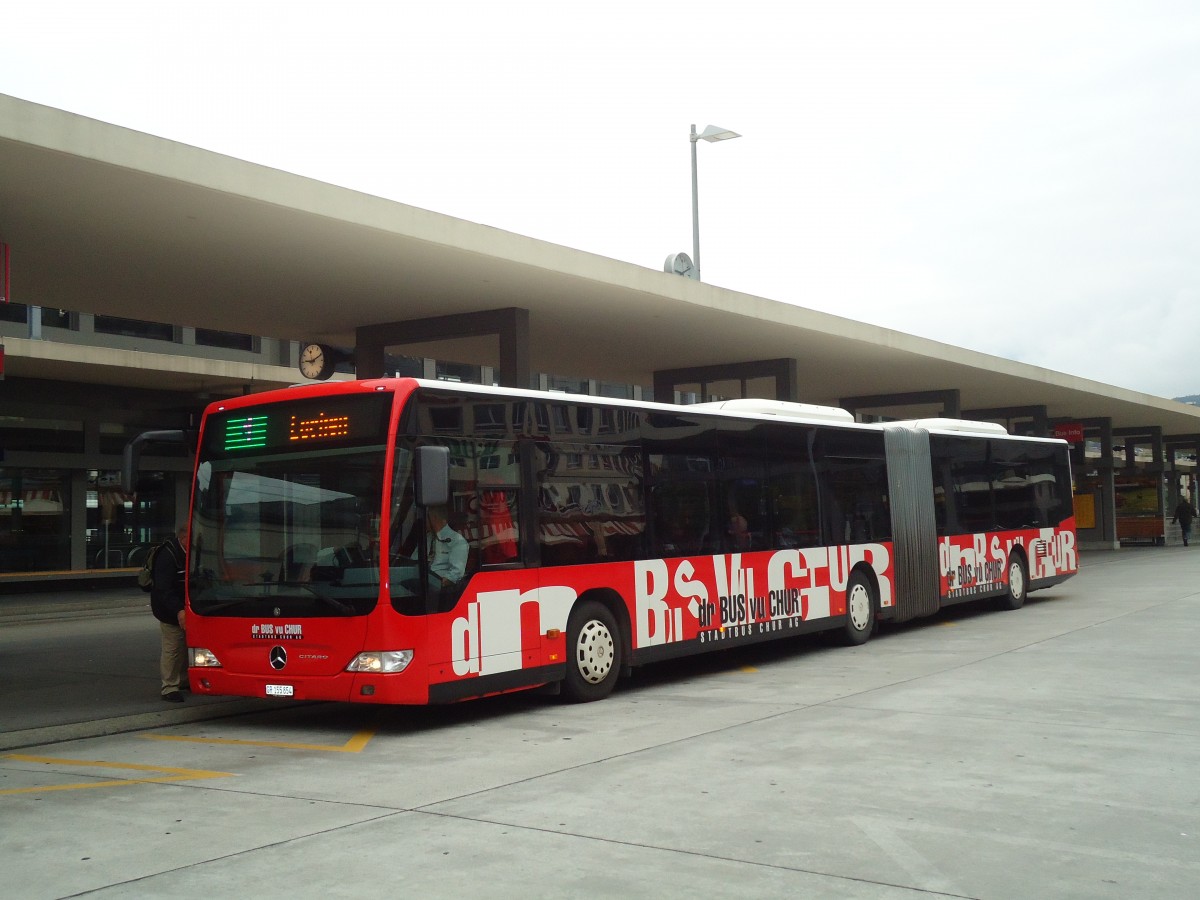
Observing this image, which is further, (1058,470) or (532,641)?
(1058,470)

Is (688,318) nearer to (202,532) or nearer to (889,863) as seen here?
(202,532)

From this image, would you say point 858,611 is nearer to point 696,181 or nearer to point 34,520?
point 696,181

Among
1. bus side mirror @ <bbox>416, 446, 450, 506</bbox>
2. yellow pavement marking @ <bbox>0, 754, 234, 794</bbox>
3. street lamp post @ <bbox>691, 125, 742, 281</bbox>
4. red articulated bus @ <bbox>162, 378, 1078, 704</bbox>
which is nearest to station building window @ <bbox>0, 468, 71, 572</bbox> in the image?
street lamp post @ <bbox>691, 125, 742, 281</bbox>

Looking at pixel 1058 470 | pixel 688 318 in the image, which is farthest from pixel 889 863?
pixel 1058 470

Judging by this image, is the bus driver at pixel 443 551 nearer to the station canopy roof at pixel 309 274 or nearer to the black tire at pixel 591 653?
the black tire at pixel 591 653

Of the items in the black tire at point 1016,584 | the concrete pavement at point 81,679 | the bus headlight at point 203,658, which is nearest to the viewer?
the bus headlight at point 203,658

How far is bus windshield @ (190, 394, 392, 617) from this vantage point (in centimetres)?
975

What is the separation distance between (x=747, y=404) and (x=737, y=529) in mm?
1906

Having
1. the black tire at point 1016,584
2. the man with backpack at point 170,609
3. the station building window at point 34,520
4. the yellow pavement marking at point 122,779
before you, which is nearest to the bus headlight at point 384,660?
the yellow pavement marking at point 122,779

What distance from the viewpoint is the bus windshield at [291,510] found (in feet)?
32.0

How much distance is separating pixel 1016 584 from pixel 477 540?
1337cm

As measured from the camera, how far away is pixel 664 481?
1260 cm

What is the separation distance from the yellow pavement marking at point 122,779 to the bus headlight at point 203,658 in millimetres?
1565

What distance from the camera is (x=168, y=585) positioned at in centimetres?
1187
